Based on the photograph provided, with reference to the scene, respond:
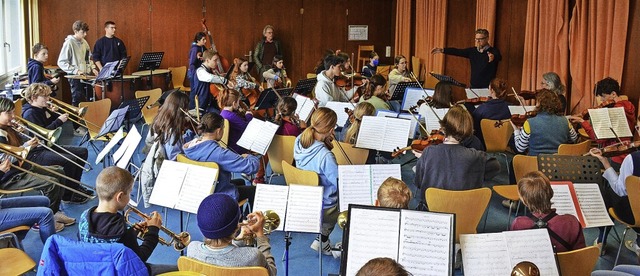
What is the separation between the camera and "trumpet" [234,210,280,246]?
3.51 meters

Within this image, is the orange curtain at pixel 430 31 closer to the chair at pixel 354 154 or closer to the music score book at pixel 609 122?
the music score book at pixel 609 122

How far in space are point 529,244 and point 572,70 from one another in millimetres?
5714

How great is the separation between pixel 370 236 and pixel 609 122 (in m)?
4.20

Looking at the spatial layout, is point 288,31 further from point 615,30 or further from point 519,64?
point 615,30

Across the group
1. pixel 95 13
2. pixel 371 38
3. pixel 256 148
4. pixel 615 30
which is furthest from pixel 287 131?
pixel 371 38

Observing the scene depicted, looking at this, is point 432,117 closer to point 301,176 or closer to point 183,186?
point 301,176

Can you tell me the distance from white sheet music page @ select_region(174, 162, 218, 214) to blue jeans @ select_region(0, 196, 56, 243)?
1.01 meters

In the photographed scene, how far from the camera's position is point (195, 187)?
14.8 feet

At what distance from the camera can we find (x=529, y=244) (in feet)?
10.9

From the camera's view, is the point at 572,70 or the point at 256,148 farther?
the point at 572,70

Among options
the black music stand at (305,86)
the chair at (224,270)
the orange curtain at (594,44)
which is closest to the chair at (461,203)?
the chair at (224,270)

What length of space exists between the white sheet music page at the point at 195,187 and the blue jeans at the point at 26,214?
1010 mm

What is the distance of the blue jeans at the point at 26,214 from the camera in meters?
4.53

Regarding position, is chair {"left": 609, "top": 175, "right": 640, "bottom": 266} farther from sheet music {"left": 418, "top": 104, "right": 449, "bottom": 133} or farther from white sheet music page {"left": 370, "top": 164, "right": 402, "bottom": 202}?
sheet music {"left": 418, "top": 104, "right": 449, "bottom": 133}
